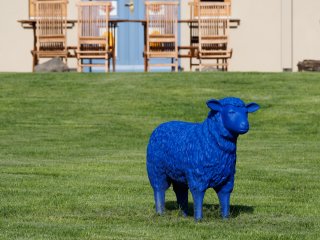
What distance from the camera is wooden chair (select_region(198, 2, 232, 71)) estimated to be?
2258 cm

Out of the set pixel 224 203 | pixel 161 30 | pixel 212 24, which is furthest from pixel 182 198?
pixel 212 24

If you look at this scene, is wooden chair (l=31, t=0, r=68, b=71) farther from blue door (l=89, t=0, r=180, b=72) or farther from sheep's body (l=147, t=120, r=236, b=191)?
sheep's body (l=147, t=120, r=236, b=191)

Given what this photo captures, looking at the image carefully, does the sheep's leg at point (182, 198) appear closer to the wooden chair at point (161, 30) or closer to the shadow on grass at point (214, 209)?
the shadow on grass at point (214, 209)

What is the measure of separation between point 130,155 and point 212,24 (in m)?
9.06

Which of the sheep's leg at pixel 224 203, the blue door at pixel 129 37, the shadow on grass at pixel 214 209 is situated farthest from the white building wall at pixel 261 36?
the sheep's leg at pixel 224 203

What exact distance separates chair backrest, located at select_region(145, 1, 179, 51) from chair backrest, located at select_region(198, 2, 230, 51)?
1.88 feet

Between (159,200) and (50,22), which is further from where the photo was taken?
(50,22)

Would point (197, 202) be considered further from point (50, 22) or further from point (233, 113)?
point (50, 22)

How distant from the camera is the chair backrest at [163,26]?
73.6ft

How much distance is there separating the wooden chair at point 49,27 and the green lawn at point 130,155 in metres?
1.52

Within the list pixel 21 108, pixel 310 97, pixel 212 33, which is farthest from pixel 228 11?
pixel 21 108

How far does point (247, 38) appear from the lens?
82.7 feet

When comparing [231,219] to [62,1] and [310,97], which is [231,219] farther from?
[62,1]

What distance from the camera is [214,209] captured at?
361 inches
